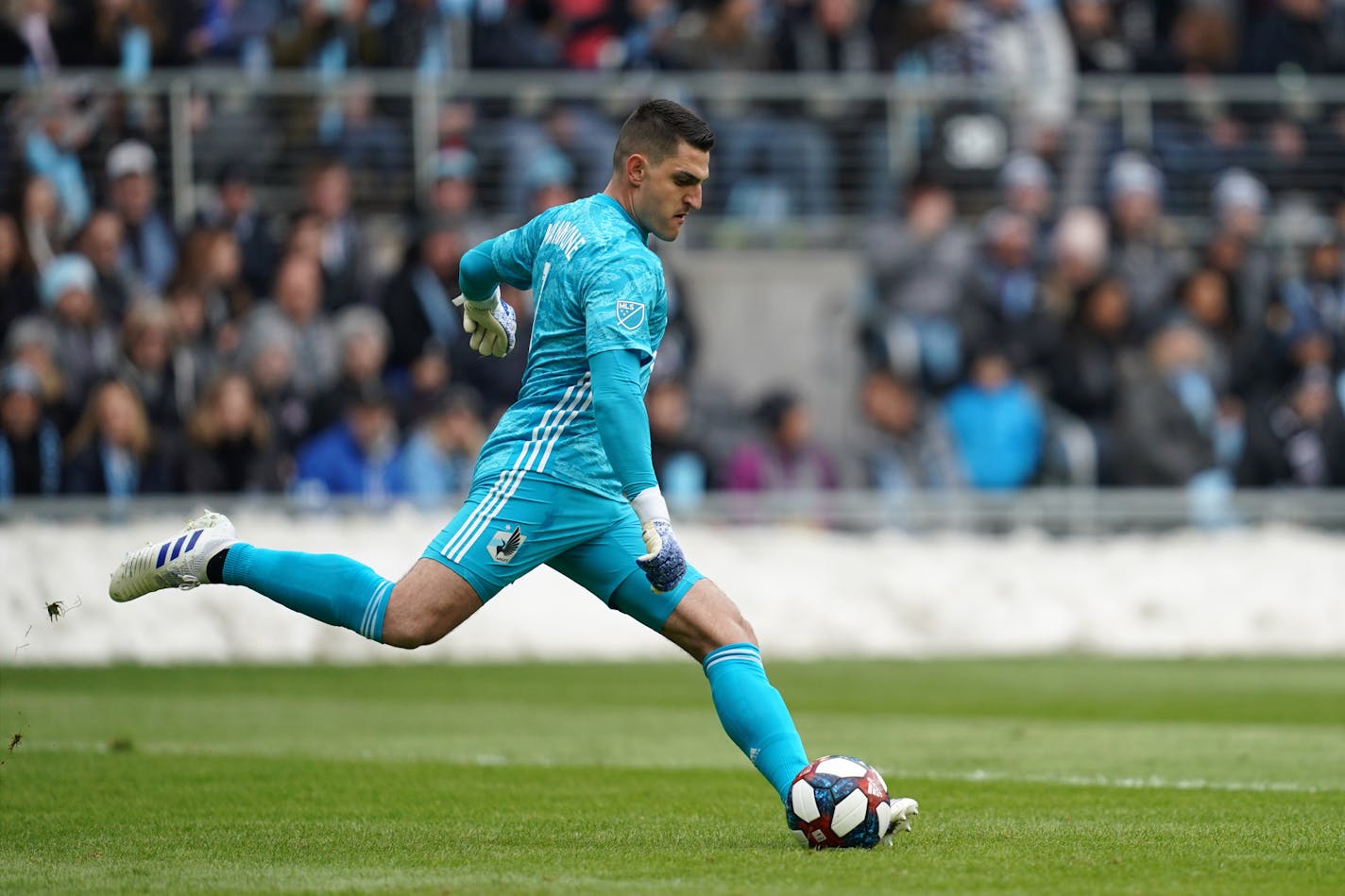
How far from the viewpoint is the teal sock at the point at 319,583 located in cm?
755

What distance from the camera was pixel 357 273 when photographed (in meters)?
19.2

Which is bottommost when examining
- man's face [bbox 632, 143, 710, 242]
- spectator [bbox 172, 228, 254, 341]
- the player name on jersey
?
spectator [bbox 172, 228, 254, 341]

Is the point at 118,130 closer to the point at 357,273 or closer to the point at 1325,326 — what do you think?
the point at 357,273

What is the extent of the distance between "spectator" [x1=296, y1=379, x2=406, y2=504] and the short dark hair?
33.2ft

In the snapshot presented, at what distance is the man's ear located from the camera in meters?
7.57

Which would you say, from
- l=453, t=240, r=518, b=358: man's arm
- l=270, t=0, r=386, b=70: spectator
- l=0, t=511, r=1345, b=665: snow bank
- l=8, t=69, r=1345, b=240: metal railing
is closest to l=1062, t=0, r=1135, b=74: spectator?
l=8, t=69, r=1345, b=240: metal railing

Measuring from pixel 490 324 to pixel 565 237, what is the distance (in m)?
0.86

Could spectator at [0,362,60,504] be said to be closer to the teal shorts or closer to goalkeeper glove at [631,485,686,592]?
the teal shorts

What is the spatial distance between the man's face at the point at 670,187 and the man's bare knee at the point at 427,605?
140 centimetres

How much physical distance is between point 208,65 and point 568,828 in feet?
47.8

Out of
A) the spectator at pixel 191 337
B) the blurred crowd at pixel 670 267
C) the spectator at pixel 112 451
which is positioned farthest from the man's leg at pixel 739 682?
the spectator at pixel 191 337

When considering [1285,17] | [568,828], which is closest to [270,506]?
[568,828]

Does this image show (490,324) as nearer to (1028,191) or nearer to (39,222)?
(39,222)

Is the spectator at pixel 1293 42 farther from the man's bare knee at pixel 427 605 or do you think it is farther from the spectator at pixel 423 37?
the man's bare knee at pixel 427 605
